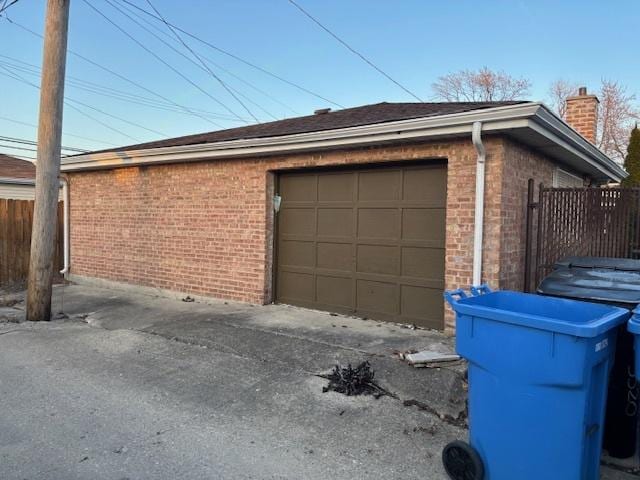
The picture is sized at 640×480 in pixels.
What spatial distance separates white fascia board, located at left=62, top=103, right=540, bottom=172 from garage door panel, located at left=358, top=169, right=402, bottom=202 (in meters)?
0.56

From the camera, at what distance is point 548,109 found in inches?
196

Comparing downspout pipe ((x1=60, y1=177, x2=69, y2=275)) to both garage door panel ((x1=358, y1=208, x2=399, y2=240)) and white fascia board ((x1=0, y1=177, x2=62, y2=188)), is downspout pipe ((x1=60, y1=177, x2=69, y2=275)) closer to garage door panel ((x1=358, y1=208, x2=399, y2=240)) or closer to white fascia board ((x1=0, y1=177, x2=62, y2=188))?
white fascia board ((x1=0, y1=177, x2=62, y2=188))

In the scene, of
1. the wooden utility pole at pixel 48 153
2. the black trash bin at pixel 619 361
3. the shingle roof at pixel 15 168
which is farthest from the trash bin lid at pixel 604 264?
the shingle roof at pixel 15 168

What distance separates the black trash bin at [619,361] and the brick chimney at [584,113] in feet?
24.9

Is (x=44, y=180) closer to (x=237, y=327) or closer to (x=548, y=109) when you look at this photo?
(x=237, y=327)

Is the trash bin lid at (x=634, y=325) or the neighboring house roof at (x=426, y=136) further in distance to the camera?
the neighboring house roof at (x=426, y=136)

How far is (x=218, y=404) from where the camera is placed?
396 cm

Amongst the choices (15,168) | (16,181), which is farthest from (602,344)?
(15,168)

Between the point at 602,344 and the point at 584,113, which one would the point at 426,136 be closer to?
the point at 602,344

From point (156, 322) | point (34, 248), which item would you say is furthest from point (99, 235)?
point (156, 322)

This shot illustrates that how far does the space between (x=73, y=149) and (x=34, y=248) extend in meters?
20.6

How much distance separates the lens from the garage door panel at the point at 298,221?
7.31 meters

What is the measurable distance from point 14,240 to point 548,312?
11086 mm

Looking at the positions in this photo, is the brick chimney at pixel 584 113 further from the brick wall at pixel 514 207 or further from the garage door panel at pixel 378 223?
the garage door panel at pixel 378 223
